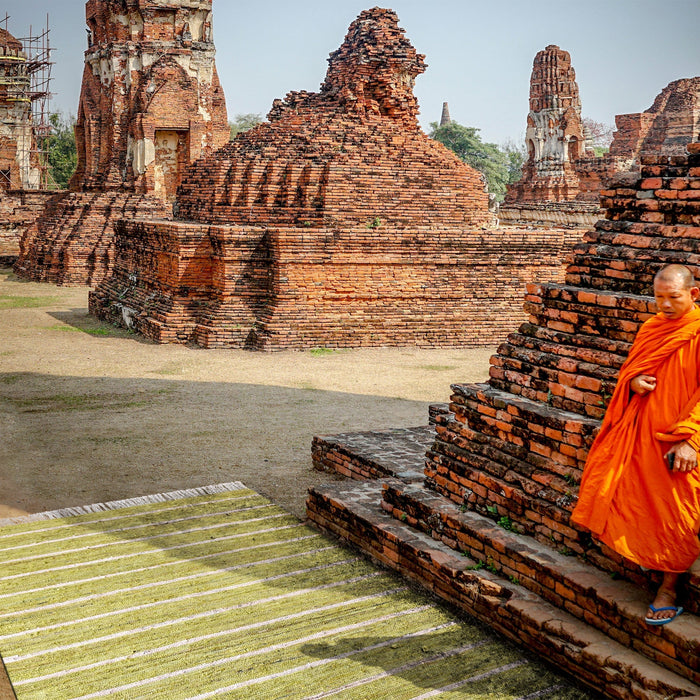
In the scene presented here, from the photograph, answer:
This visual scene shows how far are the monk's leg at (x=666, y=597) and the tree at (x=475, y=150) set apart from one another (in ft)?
150

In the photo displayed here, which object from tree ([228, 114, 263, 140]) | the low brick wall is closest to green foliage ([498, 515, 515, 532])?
the low brick wall

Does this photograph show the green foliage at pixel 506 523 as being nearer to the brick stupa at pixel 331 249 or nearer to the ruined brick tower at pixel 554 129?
the brick stupa at pixel 331 249

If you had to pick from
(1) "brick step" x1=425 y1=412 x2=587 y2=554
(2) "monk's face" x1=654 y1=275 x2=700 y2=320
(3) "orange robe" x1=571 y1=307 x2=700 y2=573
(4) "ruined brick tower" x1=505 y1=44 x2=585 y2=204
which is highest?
(4) "ruined brick tower" x1=505 y1=44 x2=585 y2=204

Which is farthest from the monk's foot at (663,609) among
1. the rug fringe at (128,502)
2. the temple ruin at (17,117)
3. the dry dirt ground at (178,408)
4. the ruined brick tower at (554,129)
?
the temple ruin at (17,117)

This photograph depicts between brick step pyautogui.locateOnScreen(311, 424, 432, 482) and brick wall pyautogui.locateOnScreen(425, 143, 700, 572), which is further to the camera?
brick step pyautogui.locateOnScreen(311, 424, 432, 482)

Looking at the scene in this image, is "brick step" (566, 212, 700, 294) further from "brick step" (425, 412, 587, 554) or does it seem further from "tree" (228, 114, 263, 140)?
"tree" (228, 114, 263, 140)

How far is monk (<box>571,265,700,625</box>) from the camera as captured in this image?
317 cm

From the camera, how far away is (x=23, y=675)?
3496 millimetres

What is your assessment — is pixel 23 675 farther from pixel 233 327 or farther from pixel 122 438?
pixel 233 327

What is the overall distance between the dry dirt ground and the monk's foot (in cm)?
281

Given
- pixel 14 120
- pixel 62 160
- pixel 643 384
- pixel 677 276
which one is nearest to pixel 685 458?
pixel 643 384

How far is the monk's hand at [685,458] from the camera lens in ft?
10.2

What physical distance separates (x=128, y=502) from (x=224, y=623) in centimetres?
197

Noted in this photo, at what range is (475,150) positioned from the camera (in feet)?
160
